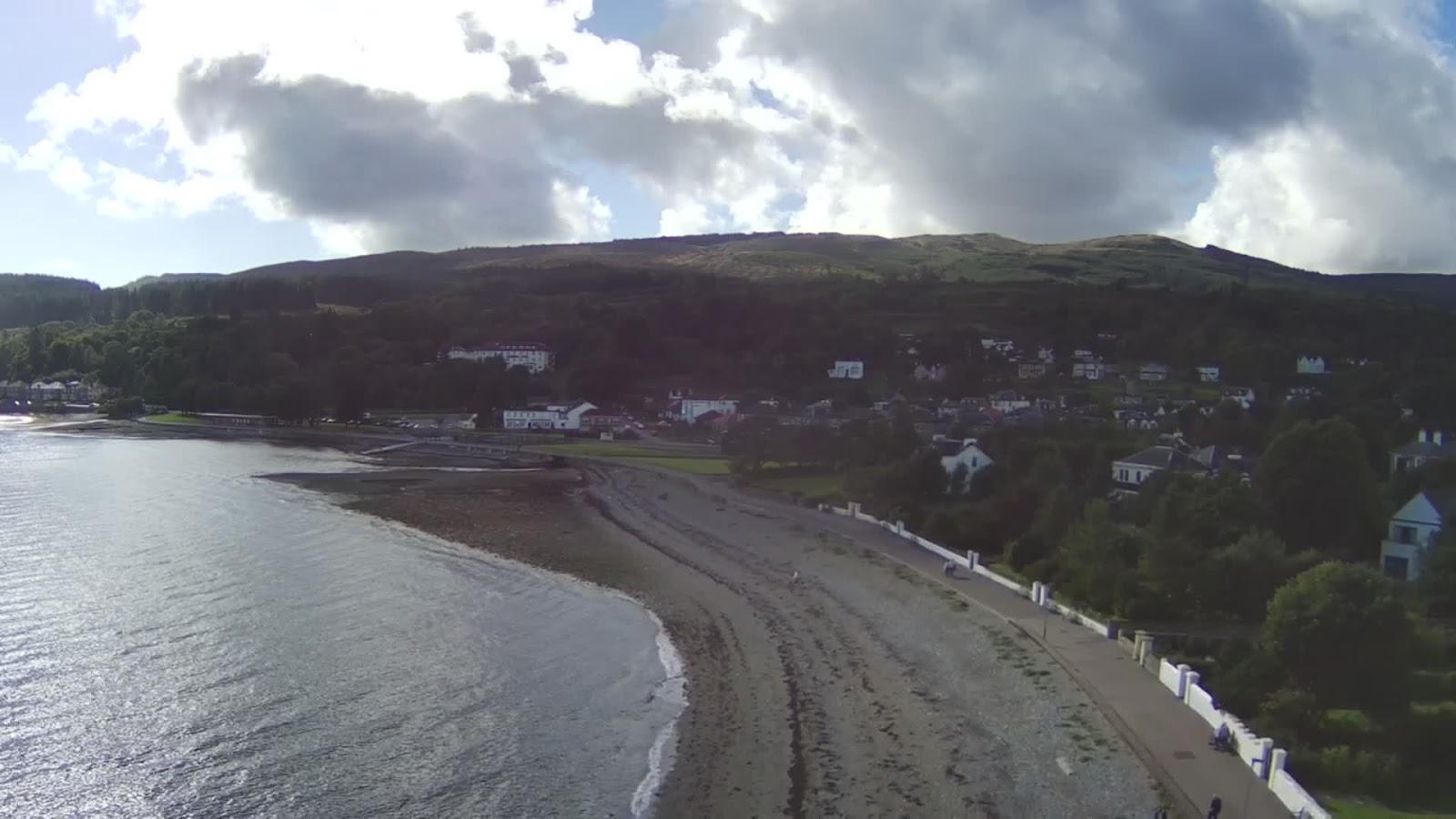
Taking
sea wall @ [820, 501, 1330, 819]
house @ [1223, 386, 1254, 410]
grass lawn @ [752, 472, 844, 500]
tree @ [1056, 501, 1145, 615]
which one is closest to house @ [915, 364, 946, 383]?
house @ [1223, 386, 1254, 410]

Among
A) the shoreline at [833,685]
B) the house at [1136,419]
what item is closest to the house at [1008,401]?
the house at [1136,419]

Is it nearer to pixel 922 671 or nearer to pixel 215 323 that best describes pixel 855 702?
pixel 922 671

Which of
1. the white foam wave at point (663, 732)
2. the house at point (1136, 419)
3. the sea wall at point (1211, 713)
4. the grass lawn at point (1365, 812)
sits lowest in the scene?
the white foam wave at point (663, 732)

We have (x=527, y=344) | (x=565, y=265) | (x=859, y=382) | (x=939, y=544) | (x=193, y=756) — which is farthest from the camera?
(x=565, y=265)

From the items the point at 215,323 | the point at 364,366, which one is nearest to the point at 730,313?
the point at 364,366

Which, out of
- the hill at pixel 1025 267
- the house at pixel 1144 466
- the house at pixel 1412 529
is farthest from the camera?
the hill at pixel 1025 267

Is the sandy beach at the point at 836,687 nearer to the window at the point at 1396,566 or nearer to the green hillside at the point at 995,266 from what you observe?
the window at the point at 1396,566
